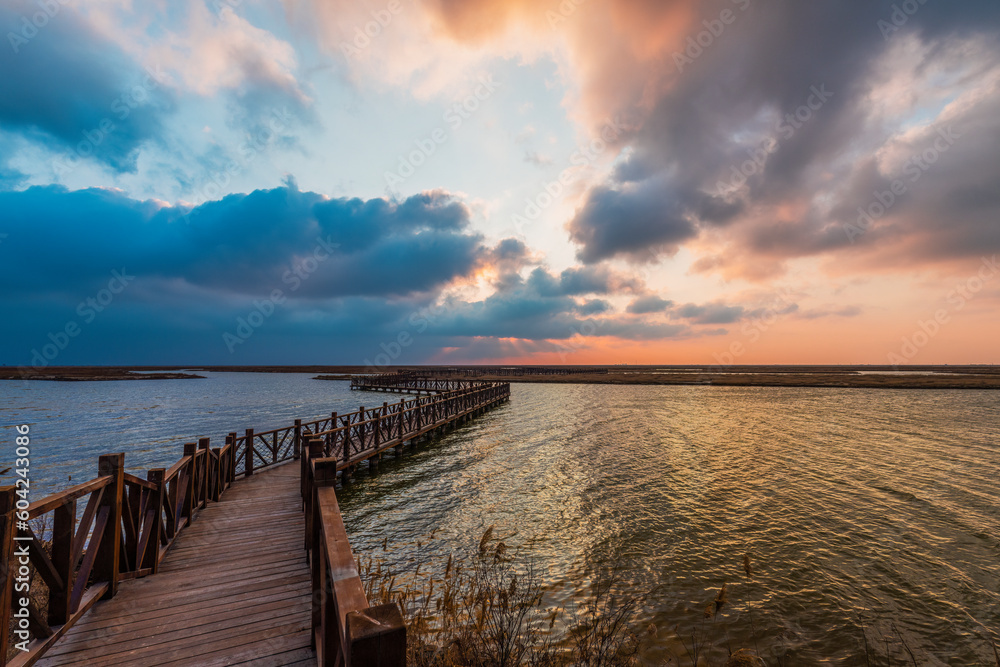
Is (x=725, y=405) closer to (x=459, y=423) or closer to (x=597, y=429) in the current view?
(x=597, y=429)

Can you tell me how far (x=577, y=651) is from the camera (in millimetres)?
6156

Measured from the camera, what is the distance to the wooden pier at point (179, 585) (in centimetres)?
326

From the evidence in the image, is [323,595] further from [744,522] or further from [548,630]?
[744,522]

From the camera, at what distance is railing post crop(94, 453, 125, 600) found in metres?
5.12

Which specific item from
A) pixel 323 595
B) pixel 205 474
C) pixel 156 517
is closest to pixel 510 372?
pixel 205 474

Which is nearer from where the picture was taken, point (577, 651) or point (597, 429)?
point (577, 651)

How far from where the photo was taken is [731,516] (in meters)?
11.3

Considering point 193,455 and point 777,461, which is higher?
point 193,455

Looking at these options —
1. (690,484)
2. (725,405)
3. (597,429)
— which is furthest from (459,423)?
(725,405)

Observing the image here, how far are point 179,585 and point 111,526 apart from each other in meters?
1.27

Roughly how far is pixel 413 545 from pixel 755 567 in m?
7.70

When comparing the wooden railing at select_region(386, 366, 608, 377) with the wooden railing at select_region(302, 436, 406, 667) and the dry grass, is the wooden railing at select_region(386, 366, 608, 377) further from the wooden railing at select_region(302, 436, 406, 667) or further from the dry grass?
the wooden railing at select_region(302, 436, 406, 667)

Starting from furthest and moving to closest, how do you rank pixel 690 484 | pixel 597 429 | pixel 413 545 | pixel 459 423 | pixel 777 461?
1. pixel 459 423
2. pixel 597 429
3. pixel 777 461
4. pixel 690 484
5. pixel 413 545

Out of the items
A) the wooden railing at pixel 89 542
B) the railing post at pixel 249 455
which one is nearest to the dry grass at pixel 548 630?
the wooden railing at pixel 89 542
